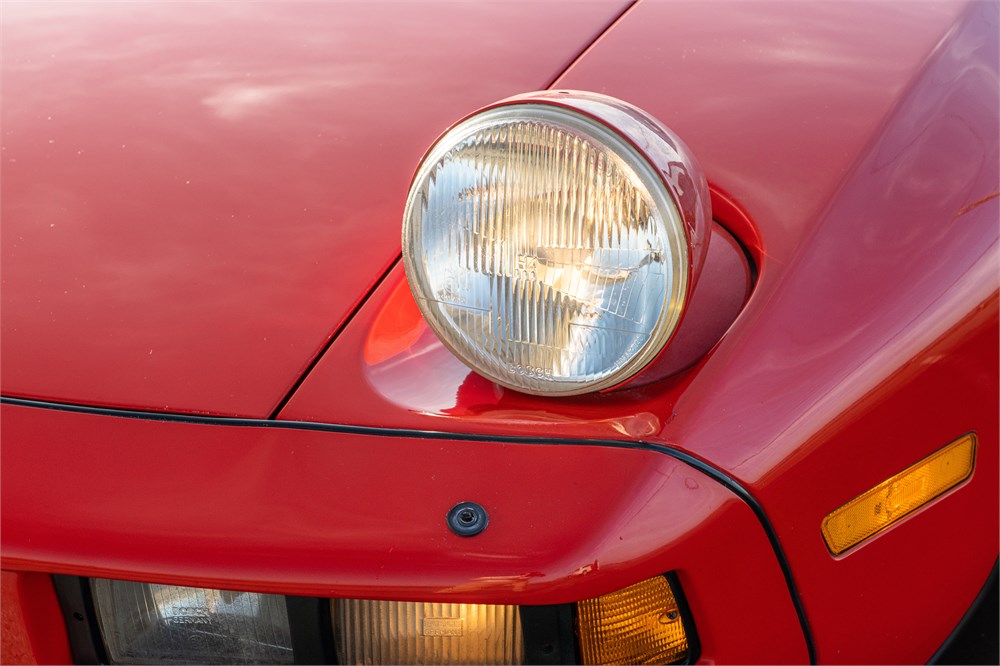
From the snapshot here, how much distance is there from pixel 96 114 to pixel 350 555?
0.79 meters

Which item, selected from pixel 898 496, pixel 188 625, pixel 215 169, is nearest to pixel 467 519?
pixel 188 625

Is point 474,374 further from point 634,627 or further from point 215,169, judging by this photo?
point 215,169

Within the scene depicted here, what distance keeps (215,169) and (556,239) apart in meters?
0.54

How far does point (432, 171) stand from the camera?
1104mm

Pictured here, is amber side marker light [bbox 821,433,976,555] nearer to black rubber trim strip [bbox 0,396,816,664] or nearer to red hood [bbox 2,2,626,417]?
black rubber trim strip [bbox 0,396,816,664]

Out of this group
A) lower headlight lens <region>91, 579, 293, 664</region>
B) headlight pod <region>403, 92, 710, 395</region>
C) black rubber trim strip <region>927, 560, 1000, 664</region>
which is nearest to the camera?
headlight pod <region>403, 92, 710, 395</region>

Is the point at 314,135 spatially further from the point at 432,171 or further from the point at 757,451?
the point at 757,451

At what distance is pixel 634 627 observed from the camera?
44.0 inches

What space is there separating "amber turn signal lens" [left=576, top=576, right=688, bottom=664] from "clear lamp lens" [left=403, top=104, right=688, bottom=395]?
0.71 ft

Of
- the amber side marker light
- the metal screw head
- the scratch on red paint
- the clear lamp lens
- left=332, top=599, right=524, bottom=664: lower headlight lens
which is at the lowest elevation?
left=332, top=599, right=524, bottom=664: lower headlight lens

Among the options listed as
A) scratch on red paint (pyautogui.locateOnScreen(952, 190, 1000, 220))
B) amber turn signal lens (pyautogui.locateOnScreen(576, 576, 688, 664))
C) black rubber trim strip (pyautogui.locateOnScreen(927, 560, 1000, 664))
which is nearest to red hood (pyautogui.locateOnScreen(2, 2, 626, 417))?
amber turn signal lens (pyautogui.locateOnScreen(576, 576, 688, 664))

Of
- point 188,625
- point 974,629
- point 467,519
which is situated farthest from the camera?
point 974,629

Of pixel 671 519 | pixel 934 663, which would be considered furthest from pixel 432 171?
pixel 934 663

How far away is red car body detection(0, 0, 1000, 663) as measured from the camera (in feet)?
3.50
